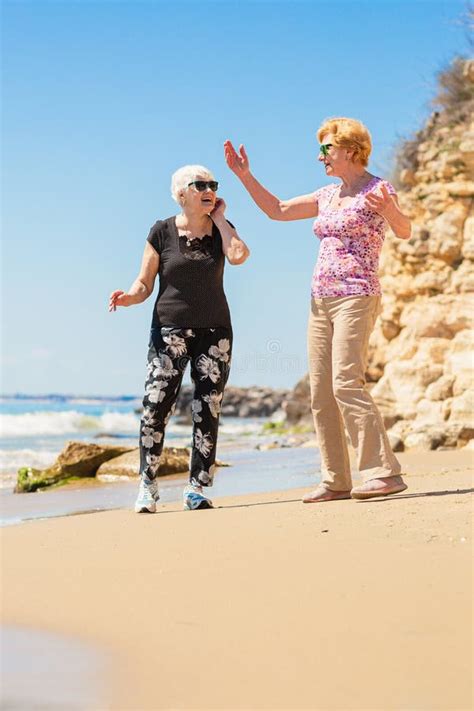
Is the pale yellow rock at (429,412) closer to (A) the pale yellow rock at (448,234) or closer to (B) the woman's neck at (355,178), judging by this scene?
(A) the pale yellow rock at (448,234)

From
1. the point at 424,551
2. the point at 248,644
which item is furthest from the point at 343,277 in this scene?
the point at 248,644

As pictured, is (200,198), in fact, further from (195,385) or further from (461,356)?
(461,356)

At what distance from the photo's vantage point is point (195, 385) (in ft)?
19.4

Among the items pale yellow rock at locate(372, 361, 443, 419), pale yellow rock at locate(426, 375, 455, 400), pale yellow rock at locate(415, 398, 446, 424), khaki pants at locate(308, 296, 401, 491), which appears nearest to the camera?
khaki pants at locate(308, 296, 401, 491)

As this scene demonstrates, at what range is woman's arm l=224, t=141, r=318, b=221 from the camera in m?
5.72

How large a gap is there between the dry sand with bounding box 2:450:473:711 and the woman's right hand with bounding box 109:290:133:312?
58.2 inches

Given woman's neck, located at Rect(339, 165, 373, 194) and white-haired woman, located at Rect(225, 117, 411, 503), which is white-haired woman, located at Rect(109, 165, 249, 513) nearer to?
white-haired woman, located at Rect(225, 117, 411, 503)

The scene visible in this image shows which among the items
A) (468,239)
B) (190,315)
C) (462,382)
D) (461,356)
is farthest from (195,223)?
(468,239)

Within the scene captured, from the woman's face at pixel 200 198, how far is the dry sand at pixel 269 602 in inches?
75.1

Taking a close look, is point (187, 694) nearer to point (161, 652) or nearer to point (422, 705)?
point (161, 652)

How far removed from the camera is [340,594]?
3.30 meters

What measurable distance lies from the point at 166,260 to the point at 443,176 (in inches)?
364

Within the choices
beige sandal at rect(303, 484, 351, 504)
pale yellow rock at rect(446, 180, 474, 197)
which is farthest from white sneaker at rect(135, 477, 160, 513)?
pale yellow rock at rect(446, 180, 474, 197)

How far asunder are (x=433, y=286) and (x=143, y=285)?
8.82 m
